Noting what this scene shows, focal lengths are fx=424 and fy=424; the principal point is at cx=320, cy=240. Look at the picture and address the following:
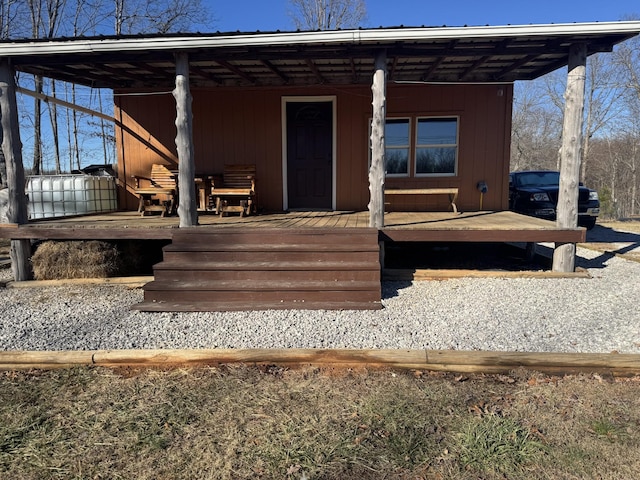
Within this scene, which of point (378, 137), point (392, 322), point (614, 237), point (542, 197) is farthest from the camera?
point (614, 237)

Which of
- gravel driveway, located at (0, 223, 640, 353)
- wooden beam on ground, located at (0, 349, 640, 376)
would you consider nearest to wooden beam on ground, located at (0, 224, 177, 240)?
gravel driveway, located at (0, 223, 640, 353)

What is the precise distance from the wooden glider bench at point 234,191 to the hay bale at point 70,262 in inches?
76.0

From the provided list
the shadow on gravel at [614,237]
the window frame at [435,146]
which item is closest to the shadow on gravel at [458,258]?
the window frame at [435,146]

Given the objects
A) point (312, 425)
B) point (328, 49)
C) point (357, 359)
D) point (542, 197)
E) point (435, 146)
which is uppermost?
point (328, 49)

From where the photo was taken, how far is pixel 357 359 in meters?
2.99

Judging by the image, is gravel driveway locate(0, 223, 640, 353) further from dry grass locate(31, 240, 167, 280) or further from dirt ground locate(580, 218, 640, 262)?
dirt ground locate(580, 218, 640, 262)

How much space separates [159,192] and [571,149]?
602 cm

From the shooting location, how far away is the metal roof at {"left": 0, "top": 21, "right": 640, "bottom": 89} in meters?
4.78

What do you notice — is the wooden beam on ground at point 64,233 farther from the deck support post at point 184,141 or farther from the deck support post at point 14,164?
the deck support post at point 184,141

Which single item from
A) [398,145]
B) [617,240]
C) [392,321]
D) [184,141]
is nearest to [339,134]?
[398,145]

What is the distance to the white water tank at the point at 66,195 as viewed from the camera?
755cm

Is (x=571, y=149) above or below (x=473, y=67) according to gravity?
below

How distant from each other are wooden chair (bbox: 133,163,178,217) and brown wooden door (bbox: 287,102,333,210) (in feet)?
6.84

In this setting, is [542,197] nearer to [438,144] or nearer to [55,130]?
[438,144]
